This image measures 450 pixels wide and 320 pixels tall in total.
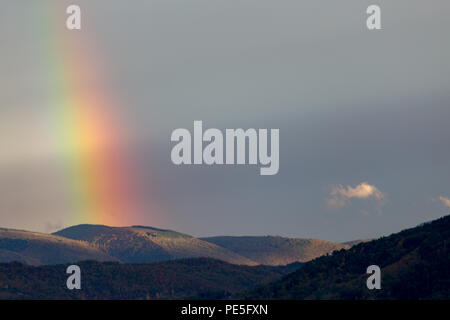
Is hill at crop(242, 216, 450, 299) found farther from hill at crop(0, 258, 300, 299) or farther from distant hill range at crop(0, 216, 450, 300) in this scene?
hill at crop(0, 258, 300, 299)

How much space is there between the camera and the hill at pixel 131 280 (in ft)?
413

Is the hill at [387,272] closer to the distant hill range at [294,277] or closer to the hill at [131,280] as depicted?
the distant hill range at [294,277]

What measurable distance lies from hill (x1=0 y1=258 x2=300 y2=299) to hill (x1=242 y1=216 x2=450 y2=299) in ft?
70.2

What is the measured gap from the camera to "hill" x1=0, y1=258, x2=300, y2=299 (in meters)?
126

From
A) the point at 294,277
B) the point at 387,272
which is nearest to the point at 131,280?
the point at 294,277

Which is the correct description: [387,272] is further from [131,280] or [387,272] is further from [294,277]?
[131,280]

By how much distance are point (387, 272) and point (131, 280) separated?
6081 cm

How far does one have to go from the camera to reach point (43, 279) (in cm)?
13162

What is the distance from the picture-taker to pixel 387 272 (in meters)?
92.5

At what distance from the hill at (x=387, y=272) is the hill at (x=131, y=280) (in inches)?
843
